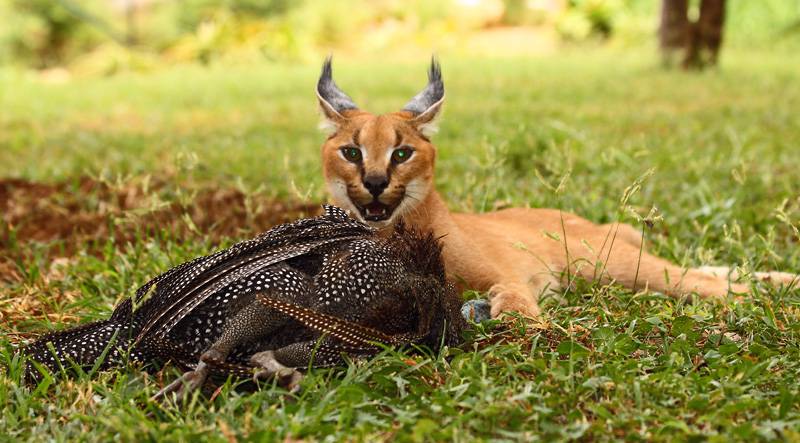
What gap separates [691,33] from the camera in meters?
12.8

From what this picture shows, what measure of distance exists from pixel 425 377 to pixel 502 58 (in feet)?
48.0

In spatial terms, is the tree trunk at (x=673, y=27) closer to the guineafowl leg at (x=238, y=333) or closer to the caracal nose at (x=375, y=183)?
the caracal nose at (x=375, y=183)

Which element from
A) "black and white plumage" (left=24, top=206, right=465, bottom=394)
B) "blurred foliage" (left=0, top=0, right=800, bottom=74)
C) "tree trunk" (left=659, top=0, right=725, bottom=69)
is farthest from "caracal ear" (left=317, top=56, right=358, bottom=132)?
"blurred foliage" (left=0, top=0, right=800, bottom=74)

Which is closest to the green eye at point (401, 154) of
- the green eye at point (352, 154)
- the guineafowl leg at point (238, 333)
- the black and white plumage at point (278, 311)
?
the green eye at point (352, 154)

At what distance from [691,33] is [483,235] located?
9.66 meters

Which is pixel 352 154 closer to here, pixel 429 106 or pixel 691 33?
pixel 429 106

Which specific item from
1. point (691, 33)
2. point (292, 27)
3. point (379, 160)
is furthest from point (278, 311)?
point (292, 27)

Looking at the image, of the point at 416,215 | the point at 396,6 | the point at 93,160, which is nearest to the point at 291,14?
the point at 396,6

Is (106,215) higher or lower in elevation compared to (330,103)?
lower

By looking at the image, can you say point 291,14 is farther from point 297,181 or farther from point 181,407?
point 181,407

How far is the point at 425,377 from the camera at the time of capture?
2953 mm

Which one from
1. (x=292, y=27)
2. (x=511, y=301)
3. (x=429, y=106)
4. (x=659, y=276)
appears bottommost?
(x=659, y=276)

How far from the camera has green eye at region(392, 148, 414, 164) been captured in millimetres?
3682

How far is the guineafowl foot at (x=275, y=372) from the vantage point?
9.35 feet
